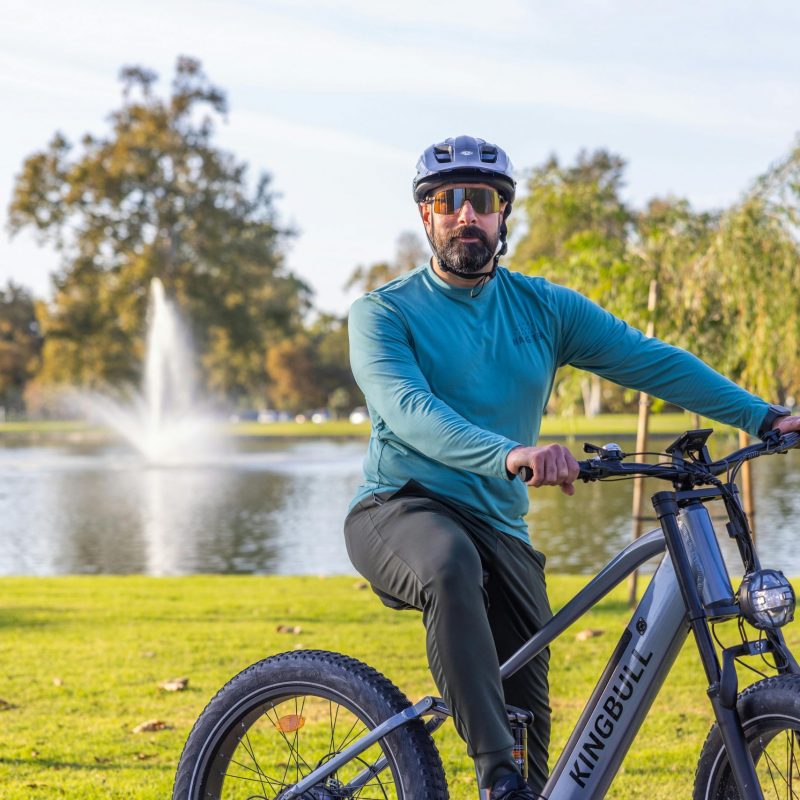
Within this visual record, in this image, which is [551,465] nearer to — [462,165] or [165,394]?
[462,165]

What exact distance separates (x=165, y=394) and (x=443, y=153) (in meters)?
48.4

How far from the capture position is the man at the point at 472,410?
272 centimetres

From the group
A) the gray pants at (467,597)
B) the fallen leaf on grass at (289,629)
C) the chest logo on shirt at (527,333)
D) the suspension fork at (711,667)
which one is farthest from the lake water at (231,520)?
the suspension fork at (711,667)

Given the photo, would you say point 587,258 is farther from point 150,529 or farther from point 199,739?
point 150,529

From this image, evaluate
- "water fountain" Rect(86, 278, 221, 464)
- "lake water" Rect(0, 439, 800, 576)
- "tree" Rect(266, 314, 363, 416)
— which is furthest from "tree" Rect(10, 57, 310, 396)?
"tree" Rect(266, 314, 363, 416)

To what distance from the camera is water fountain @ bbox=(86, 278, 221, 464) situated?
4950cm

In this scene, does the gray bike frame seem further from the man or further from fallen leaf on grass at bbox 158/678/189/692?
fallen leaf on grass at bbox 158/678/189/692

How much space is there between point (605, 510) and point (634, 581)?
11.5 meters

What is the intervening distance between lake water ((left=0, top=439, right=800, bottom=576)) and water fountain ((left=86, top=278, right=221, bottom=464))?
1569cm

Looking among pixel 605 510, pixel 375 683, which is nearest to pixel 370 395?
pixel 375 683

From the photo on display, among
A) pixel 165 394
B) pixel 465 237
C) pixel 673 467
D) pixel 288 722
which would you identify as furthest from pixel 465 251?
pixel 165 394

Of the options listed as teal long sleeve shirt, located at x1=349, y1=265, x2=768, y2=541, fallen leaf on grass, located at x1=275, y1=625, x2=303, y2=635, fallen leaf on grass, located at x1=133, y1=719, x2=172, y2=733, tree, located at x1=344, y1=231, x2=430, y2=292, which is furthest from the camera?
tree, located at x1=344, y1=231, x2=430, y2=292

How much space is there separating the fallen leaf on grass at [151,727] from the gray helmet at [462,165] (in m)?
3.24

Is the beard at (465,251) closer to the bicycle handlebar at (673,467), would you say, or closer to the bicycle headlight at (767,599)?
the bicycle handlebar at (673,467)
